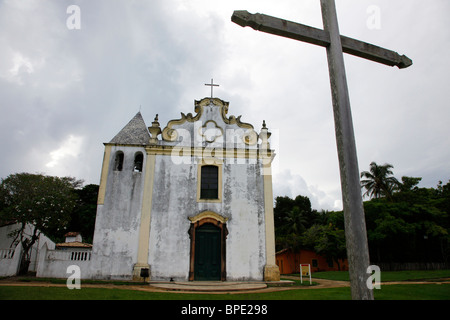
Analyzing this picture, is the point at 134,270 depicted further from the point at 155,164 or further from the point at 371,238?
the point at 371,238

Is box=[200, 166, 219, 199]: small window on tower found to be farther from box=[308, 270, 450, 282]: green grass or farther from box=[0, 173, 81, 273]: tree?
box=[308, 270, 450, 282]: green grass

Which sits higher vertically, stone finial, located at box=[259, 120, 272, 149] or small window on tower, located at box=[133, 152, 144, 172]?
stone finial, located at box=[259, 120, 272, 149]

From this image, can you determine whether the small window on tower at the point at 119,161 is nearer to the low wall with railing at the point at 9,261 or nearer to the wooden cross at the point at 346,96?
the low wall with railing at the point at 9,261

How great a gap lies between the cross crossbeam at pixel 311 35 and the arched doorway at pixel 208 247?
11.2m

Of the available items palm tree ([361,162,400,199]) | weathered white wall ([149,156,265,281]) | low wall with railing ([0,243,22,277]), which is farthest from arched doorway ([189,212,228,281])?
palm tree ([361,162,400,199])

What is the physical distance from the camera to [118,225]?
14.2 m

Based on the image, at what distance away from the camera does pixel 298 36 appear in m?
4.28

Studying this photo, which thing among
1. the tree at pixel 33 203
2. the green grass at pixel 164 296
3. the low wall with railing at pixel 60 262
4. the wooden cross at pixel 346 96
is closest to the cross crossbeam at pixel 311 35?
the wooden cross at pixel 346 96

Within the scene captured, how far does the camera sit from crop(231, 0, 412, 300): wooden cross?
348cm

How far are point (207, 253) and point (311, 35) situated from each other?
12.1 meters

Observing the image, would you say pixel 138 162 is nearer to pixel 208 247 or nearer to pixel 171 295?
pixel 208 247

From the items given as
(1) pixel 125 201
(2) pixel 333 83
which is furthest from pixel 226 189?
(2) pixel 333 83

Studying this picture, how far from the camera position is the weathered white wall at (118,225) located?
44.8 ft

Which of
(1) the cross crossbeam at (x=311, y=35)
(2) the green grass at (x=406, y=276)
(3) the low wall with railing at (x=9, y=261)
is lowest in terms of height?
(2) the green grass at (x=406, y=276)
